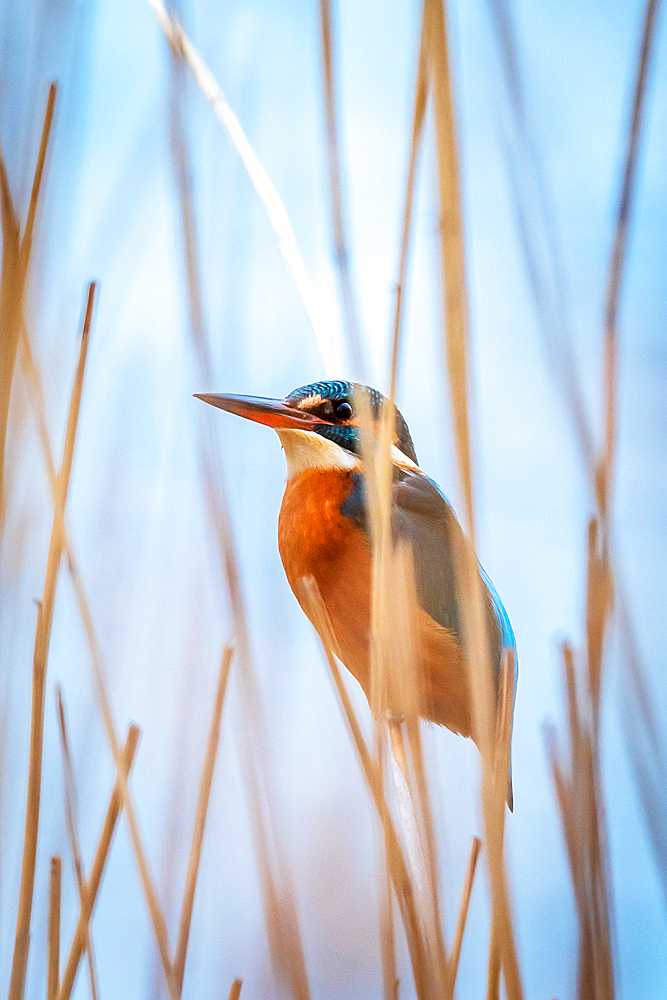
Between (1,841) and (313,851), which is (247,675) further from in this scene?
(313,851)

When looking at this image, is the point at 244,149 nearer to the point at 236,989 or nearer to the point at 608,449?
the point at 608,449

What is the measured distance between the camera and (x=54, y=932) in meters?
0.49

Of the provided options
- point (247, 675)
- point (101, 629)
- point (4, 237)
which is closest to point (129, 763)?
point (247, 675)

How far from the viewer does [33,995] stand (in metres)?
0.58

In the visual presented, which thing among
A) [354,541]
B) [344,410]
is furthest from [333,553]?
[344,410]

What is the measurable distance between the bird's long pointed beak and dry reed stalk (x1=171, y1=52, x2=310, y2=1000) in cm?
6

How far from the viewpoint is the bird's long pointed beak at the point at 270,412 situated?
2.12 feet

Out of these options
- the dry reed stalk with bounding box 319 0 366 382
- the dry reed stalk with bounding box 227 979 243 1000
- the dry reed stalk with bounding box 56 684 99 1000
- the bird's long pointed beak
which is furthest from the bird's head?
the dry reed stalk with bounding box 227 979 243 1000

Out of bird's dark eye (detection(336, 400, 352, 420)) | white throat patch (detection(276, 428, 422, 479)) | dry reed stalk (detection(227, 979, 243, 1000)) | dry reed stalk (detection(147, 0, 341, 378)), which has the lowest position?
dry reed stalk (detection(227, 979, 243, 1000))

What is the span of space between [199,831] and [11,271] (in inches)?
14.1

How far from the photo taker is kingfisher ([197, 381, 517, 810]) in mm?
666

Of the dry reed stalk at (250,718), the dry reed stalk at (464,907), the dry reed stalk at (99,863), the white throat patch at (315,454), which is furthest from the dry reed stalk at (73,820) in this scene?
the white throat patch at (315,454)

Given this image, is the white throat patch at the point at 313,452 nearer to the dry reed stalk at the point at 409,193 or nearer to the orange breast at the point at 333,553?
the orange breast at the point at 333,553

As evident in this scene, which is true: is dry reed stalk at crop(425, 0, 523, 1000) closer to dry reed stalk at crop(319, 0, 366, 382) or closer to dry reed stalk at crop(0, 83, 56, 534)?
dry reed stalk at crop(319, 0, 366, 382)
